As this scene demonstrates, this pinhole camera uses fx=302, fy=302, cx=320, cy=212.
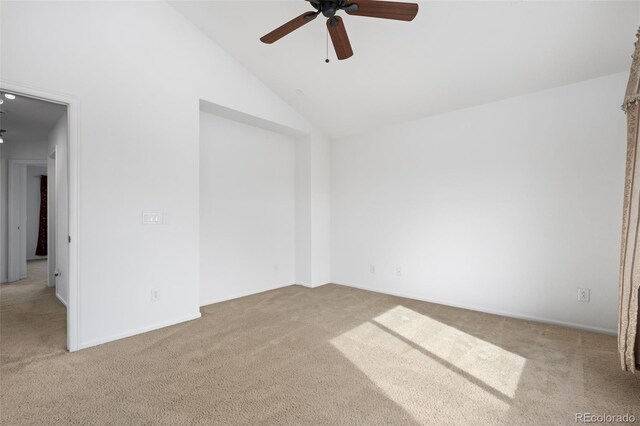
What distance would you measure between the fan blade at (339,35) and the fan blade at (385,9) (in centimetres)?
14

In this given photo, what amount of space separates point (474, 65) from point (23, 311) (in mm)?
5568

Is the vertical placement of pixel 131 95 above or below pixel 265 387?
above

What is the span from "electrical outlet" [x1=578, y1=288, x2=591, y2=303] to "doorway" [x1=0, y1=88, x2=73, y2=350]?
5350 millimetres

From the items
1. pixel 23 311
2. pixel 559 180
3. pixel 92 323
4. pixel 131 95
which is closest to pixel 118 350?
pixel 92 323

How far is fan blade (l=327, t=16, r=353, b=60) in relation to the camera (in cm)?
206

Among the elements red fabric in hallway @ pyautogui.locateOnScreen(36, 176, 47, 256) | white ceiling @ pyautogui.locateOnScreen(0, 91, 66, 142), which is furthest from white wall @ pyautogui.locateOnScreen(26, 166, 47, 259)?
white ceiling @ pyautogui.locateOnScreen(0, 91, 66, 142)

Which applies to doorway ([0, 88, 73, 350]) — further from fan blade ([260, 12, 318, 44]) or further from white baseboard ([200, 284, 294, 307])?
fan blade ([260, 12, 318, 44])

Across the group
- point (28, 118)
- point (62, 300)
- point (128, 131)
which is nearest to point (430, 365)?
point (128, 131)

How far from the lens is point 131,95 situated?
9.25 feet

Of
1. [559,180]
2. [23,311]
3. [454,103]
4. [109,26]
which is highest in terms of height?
[109,26]

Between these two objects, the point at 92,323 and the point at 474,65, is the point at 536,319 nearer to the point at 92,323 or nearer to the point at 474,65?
the point at 474,65

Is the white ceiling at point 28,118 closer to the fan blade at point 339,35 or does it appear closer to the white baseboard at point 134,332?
the white baseboard at point 134,332

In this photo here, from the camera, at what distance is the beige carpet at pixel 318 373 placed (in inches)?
66.7

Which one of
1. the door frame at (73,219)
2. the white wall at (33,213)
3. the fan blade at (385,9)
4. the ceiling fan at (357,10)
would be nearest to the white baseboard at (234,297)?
the door frame at (73,219)
